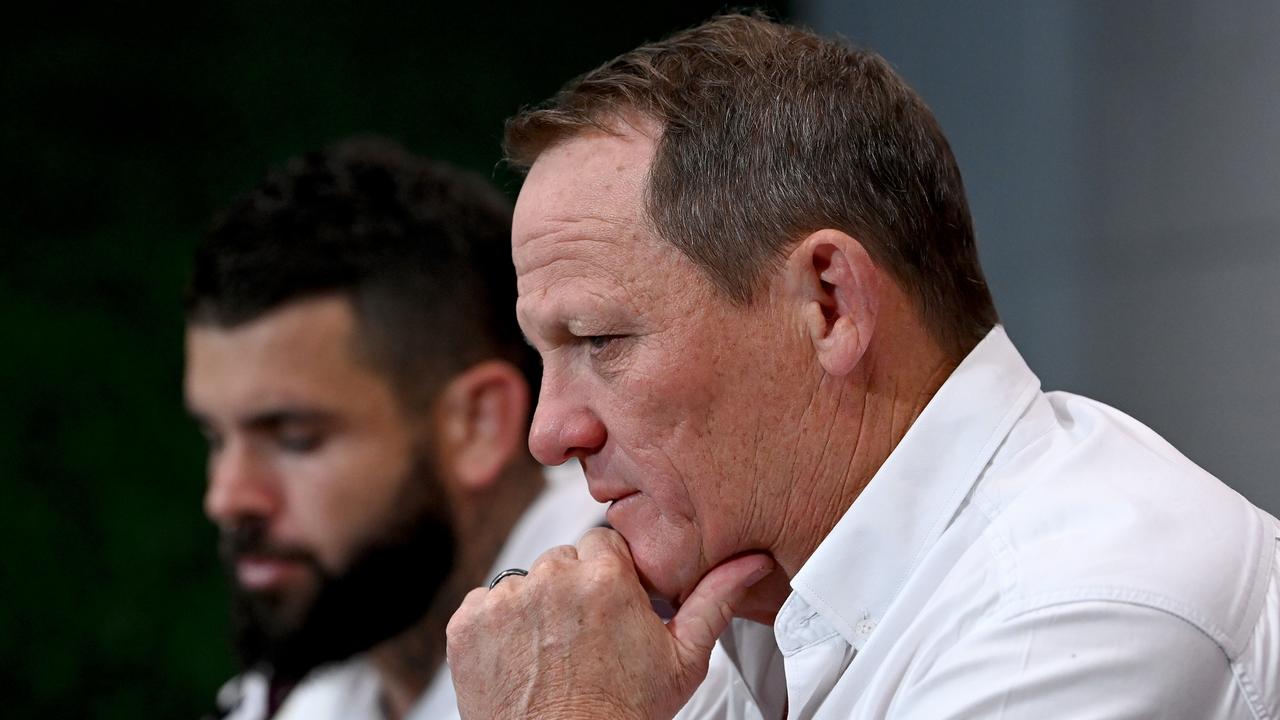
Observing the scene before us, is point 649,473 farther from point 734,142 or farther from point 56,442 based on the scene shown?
point 56,442

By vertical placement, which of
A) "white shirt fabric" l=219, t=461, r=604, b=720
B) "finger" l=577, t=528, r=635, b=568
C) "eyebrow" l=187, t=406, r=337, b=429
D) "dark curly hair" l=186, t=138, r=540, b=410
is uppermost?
"finger" l=577, t=528, r=635, b=568

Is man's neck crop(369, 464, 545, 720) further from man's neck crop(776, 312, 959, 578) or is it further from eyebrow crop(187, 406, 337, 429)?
man's neck crop(776, 312, 959, 578)

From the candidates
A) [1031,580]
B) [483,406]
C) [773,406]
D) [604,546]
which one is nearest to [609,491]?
[604,546]

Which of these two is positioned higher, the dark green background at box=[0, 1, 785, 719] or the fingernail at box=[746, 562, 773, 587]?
the fingernail at box=[746, 562, 773, 587]

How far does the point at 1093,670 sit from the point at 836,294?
360 millimetres

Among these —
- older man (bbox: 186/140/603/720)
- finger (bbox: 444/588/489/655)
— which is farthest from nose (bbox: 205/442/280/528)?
finger (bbox: 444/588/489/655)

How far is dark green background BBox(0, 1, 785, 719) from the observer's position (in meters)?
2.86

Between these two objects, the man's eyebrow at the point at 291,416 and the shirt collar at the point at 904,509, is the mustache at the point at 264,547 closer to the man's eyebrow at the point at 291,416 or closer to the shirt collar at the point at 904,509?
the man's eyebrow at the point at 291,416

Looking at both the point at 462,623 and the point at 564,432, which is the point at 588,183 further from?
the point at 462,623

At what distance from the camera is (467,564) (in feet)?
6.84

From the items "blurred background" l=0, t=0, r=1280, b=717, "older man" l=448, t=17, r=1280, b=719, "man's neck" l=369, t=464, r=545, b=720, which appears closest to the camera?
"older man" l=448, t=17, r=1280, b=719

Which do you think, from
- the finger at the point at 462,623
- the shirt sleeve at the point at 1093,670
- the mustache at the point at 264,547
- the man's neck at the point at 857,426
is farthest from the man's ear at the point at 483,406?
the shirt sleeve at the point at 1093,670

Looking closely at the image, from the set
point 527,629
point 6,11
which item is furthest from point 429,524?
point 6,11

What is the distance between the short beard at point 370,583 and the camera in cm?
206
